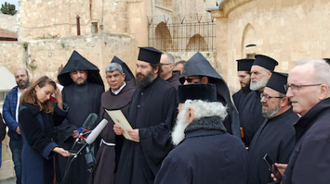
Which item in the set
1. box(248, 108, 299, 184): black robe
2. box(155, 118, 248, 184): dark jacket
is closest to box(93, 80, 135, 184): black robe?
box(248, 108, 299, 184): black robe

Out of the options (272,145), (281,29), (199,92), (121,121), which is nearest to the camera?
(199,92)

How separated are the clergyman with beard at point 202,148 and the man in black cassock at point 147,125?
147 cm

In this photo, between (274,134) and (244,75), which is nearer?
(274,134)

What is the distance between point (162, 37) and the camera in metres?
17.9

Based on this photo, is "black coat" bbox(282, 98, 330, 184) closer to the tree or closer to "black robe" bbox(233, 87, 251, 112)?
"black robe" bbox(233, 87, 251, 112)

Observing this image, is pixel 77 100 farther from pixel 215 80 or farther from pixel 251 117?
pixel 251 117

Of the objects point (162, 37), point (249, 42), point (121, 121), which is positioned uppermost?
point (162, 37)

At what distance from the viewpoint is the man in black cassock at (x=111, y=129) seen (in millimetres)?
4523

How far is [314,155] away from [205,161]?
2.04 ft

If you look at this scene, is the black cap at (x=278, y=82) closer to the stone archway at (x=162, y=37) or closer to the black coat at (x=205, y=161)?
the black coat at (x=205, y=161)

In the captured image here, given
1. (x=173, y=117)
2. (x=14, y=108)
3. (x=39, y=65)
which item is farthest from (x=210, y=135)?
(x=39, y=65)

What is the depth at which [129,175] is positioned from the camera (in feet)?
13.5

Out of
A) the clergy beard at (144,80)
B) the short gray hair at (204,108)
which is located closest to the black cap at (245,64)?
the clergy beard at (144,80)

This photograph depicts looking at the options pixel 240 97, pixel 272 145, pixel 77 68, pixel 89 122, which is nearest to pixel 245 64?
pixel 240 97
